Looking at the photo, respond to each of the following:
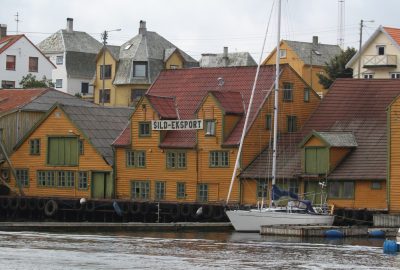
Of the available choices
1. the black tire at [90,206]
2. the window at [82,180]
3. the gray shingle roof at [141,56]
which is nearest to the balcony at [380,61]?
the gray shingle roof at [141,56]

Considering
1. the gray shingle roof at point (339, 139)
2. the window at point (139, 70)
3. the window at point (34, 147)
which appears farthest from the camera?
the window at point (139, 70)

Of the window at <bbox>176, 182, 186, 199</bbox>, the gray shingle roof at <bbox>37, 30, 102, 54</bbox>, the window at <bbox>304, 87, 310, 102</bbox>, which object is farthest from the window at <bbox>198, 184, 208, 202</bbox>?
the gray shingle roof at <bbox>37, 30, 102, 54</bbox>

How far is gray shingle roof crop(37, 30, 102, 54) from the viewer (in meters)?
146

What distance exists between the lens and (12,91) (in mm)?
101375

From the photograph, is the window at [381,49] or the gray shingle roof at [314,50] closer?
the window at [381,49]

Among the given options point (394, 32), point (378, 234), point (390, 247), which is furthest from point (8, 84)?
point (390, 247)

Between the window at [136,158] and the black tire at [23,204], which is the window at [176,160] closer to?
the window at [136,158]

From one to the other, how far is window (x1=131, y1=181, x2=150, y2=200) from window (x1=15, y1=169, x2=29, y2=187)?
9930mm

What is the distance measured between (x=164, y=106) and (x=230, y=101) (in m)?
5.19

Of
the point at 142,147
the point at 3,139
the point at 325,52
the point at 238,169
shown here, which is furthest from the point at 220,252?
the point at 325,52

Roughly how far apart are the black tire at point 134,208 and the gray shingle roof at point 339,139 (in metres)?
12.6

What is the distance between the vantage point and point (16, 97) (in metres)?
98.8

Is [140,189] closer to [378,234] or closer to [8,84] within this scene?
[378,234]

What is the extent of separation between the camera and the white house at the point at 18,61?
13288 cm
